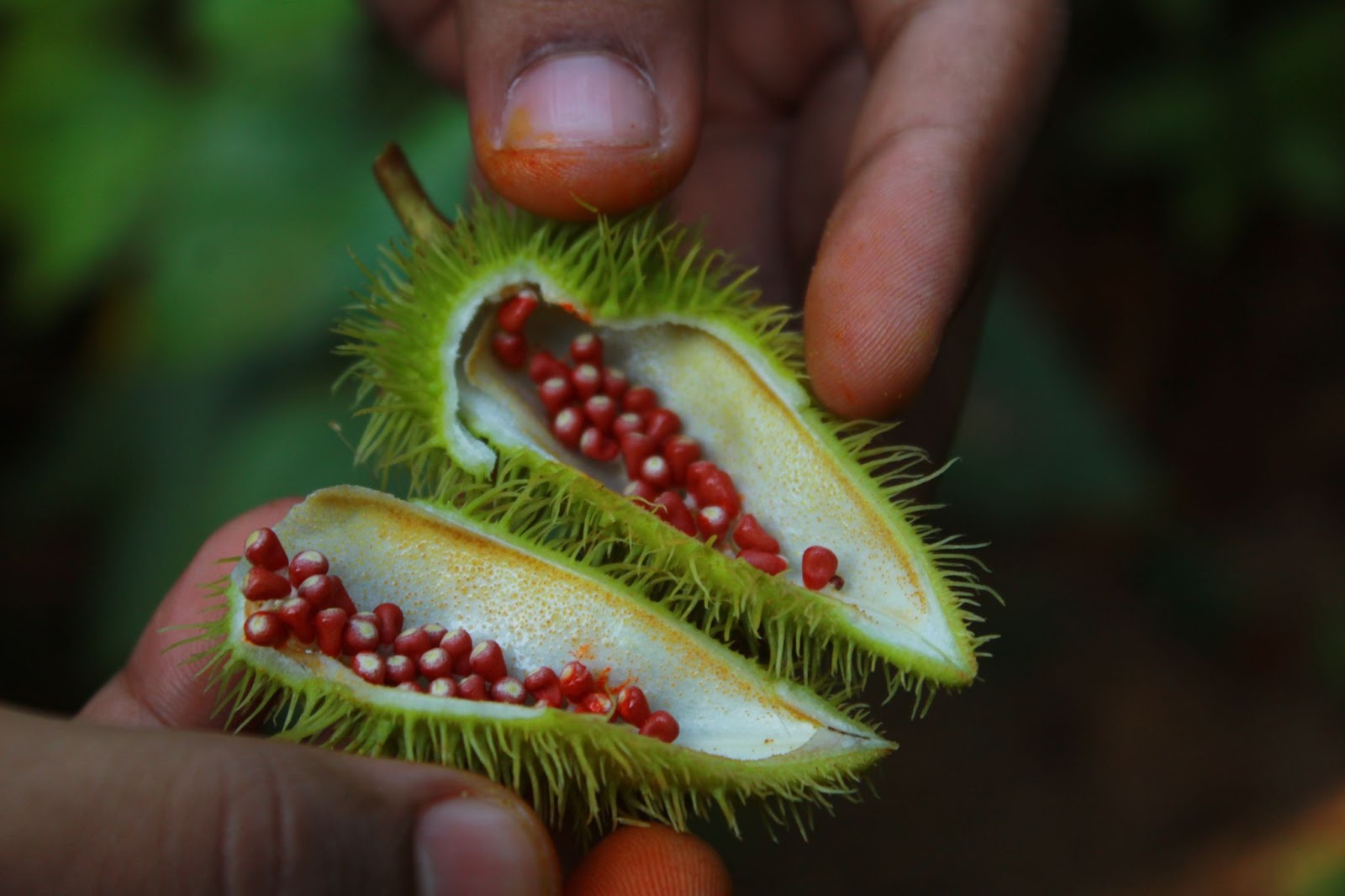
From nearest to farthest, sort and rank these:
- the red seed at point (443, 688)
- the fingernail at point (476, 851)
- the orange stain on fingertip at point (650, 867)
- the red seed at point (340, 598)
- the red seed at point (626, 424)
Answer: the fingernail at point (476, 851), the orange stain on fingertip at point (650, 867), the red seed at point (443, 688), the red seed at point (340, 598), the red seed at point (626, 424)

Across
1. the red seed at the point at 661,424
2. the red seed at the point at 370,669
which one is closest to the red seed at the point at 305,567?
the red seed at the point at 370,669

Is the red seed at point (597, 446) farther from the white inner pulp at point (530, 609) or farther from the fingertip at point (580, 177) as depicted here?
the fingertip at point (580, 177)

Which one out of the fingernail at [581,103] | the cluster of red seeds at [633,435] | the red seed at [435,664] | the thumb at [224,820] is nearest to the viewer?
the thumb at [224,820]

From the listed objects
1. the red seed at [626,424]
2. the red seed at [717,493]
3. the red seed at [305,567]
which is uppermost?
the red seed at [626,424]

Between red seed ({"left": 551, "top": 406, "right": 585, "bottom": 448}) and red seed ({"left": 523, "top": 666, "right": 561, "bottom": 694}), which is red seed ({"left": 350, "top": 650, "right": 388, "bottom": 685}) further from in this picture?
red seed ({"left": 551, "top": 406, "right": 585, "bottom": 448})

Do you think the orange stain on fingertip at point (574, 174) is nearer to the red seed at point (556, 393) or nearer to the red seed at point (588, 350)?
the red seed at point (588, 350)

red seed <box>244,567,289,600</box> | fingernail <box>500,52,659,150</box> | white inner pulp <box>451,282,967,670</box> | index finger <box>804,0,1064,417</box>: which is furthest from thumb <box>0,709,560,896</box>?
fingernail <box>500,52,659,150</box>

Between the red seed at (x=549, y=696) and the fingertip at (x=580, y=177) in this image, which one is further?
the fingertip at (x=580, y=177)

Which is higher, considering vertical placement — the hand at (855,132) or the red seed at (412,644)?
the hand at (855,132)
